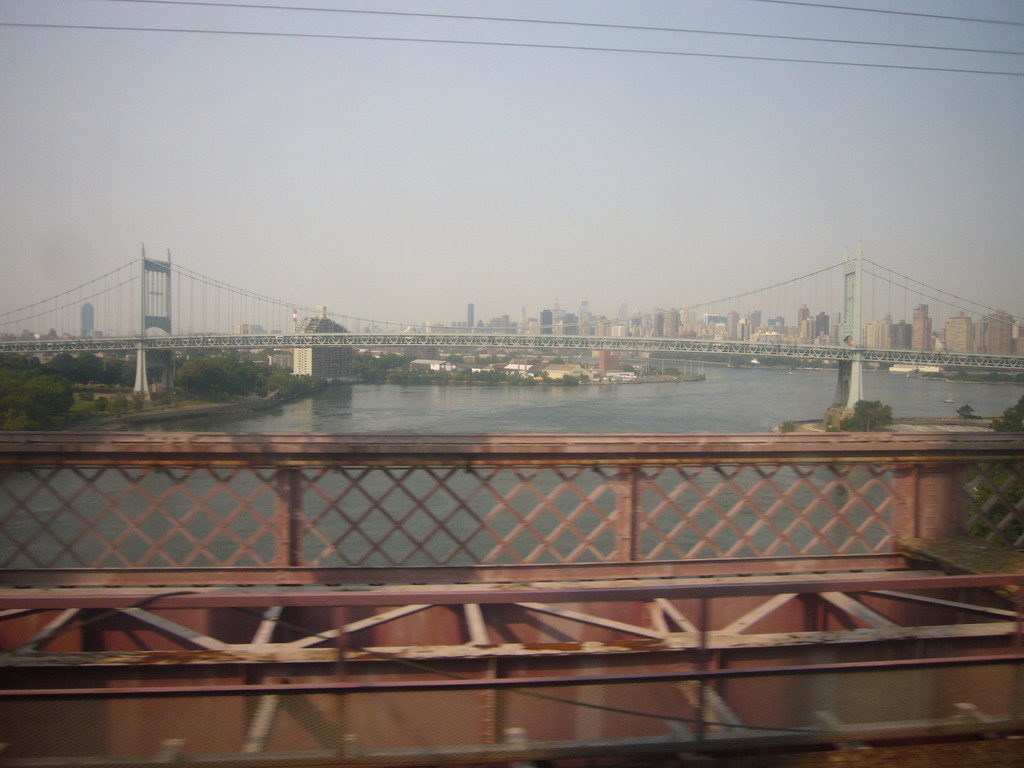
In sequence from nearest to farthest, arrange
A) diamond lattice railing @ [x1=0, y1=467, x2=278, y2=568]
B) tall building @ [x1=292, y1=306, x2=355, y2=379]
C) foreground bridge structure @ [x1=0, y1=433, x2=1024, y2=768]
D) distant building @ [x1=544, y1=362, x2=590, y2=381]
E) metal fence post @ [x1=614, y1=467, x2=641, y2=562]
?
foreground bridge structure @ [x1=0, y1=433, x2=1024, y2=768] → metal fence post @ [x1=614, y1=467, x2=641, y2=562] → diamond lattice railing @ [x1=0, y1=467, x2=278, y2=568] → tall building @ [x1=292, y1=306, x2=355, y2=379] → distant building @ [x1=544, y1=362, x2=590, y2=381]

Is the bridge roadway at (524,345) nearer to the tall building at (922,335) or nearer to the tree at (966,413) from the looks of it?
the tall building at (922,335)

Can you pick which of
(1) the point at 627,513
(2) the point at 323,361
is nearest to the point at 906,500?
(1) the point at 627,513

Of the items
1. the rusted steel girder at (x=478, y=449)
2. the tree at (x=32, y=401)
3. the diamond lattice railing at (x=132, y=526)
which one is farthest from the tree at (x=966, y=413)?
the tree at (x=32, y=401)

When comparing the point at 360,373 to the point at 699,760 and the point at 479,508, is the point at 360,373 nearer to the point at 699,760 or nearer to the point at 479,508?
the point at 479,508

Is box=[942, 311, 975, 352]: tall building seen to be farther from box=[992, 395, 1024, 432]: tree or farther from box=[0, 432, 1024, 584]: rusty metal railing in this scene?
box=[0, 432, 1024, 584]: rusty metal railing

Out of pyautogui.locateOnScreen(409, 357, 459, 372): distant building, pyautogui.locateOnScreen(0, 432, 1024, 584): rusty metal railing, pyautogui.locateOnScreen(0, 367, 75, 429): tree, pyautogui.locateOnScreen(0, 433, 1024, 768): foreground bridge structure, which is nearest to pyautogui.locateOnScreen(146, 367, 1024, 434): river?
pyautogui.locateOnScreen(409, 357, 459, 372): distant building

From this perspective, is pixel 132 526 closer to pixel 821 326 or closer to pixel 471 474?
pixel 471 474
